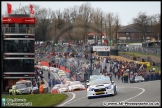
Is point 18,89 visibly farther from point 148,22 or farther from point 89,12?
point 148,22

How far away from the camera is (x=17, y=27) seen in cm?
2338

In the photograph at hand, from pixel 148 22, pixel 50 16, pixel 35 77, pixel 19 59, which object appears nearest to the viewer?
pixel 19 59

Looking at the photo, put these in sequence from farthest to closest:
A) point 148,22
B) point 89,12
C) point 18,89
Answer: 1. point 148,22
2. point 89,12
3. point 18,89

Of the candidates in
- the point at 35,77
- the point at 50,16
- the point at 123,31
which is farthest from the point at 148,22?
the point at 35,77

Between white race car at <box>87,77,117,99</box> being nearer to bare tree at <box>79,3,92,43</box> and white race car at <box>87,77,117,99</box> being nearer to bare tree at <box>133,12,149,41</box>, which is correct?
bare tree at <box>79,3,92,43</box>

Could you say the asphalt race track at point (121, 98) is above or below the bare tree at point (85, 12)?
below

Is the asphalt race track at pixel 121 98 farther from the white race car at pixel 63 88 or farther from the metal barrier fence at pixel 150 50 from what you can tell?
the metal barrier fence at pixel 150 50

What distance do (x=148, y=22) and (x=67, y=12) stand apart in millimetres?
25455

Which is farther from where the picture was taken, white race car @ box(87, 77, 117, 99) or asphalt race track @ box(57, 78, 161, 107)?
white race car @ box(87, 77, 117, 99)

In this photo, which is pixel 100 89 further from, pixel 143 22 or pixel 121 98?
pixel 143 22

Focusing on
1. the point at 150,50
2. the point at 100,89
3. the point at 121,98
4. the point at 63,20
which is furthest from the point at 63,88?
the point at 63,20

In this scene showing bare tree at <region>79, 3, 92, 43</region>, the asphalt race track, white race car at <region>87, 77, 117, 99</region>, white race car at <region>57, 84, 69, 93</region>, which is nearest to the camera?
the asphalt race track

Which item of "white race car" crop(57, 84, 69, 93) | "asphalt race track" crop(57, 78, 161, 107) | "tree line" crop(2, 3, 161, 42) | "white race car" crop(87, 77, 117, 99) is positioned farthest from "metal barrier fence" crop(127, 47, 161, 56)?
"white race car" crop(87, 77, 117, 99)

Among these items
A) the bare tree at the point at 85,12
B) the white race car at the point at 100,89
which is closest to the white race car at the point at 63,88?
the white race car at the point at 100,89
